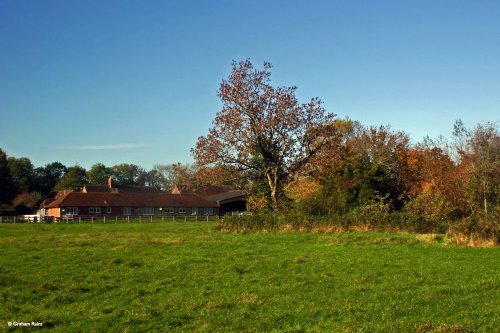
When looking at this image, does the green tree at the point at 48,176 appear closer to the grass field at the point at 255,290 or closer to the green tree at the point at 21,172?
the green tree at the point at 21,172

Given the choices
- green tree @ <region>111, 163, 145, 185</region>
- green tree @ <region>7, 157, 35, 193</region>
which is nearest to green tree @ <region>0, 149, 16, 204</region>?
green tree @ <region>7, 157, 35, 193</region>

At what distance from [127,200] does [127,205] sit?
52.6 inches

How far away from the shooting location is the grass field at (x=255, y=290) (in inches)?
336

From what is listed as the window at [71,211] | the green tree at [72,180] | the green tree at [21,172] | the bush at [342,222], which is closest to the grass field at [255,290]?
the bush at [342,222]

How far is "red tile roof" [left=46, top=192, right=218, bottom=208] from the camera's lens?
78.3m

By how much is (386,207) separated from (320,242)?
1223cm

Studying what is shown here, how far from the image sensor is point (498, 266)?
47.8 ft

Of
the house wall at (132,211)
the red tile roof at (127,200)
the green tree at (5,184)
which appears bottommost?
the house wall at (132,211)

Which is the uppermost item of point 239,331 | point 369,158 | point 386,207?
point 369,158

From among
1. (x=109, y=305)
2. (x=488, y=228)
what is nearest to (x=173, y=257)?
(x=109, y=305)

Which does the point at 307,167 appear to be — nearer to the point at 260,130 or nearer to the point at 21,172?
the point at 260,130

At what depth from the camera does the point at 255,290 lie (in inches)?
451

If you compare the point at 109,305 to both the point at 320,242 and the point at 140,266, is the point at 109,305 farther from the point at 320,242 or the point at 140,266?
the point at 320,242

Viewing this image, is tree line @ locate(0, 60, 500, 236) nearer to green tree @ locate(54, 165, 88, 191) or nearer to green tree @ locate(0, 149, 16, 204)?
green tree @ locate(0, 149, 16, 204)
